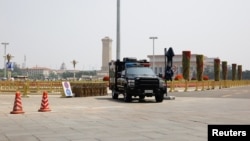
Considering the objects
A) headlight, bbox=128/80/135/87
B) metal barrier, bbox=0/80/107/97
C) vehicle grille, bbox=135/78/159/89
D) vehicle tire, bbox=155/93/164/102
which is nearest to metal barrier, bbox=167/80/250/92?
metal barrier, bbox=0/80/107/97

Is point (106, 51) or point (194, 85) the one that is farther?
point (106, 51)

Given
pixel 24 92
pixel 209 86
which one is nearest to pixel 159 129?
pixel 24 92

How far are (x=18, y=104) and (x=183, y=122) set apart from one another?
7313 millimetres

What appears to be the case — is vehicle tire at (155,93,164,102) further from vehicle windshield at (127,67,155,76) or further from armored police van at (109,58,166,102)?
vehicle windshield at (127,67,155,76)

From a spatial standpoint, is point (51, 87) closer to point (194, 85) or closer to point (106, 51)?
point (194, 85)

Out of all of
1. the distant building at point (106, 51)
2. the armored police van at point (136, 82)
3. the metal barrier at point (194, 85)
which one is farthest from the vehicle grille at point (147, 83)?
the distant building at point (106, 51)

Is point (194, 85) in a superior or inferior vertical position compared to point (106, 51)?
inferior

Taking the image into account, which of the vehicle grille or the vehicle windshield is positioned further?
the vehicle windshield

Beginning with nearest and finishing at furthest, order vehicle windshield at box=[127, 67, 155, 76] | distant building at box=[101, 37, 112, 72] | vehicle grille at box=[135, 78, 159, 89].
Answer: vehicle grille at box=[135, 78, 159, 89] → vehicle windshield at box=[127, 67, 155, 76] → distant building at box=[101, 37, 112, 72]

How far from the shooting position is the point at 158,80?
2353 centimetres

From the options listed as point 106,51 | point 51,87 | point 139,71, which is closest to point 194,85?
point 51,87

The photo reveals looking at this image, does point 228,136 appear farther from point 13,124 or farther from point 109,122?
point 13,124

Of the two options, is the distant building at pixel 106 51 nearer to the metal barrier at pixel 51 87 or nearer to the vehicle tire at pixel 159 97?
the metal barrier at pixel 51 87

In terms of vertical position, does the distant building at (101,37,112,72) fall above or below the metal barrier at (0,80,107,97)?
above
